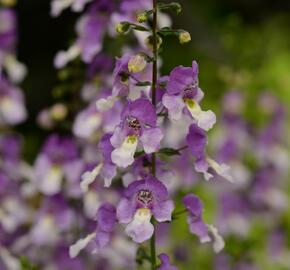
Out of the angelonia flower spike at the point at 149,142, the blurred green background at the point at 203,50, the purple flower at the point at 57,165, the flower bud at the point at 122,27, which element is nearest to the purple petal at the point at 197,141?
the angelonia flower spike at the point at 149,142

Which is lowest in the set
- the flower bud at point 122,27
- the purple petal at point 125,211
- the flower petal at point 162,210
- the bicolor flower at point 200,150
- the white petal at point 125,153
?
the purple petal at point 125,211

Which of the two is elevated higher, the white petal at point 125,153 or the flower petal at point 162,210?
the white petal at point 125,153

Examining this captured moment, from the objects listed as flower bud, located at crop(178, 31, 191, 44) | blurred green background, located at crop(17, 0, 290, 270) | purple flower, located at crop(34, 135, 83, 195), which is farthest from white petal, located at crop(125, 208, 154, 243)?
blurred green background, located at crop(17, 0, 290, 270)

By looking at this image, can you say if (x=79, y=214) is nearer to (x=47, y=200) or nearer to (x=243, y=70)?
(x=47, y=200)

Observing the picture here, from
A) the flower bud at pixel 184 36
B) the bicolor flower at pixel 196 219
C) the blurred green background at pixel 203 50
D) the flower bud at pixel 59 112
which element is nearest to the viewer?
the flower bud at pixel 184 36

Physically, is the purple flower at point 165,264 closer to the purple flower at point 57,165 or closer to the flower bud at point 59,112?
the purple flower at point 57,165

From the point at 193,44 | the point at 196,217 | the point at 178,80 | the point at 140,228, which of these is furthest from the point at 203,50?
the point at 140,228

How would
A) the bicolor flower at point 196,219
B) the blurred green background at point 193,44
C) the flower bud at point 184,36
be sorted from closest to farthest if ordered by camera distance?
1. the flower bud at point 184,36
2. the bicolor flower at point 196,219
3. the blurred green background at point 193,44

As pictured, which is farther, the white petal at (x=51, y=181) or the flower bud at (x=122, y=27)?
the white petal at (x=51, y=181)

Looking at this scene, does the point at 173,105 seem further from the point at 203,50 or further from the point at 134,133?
the point at 203,50
